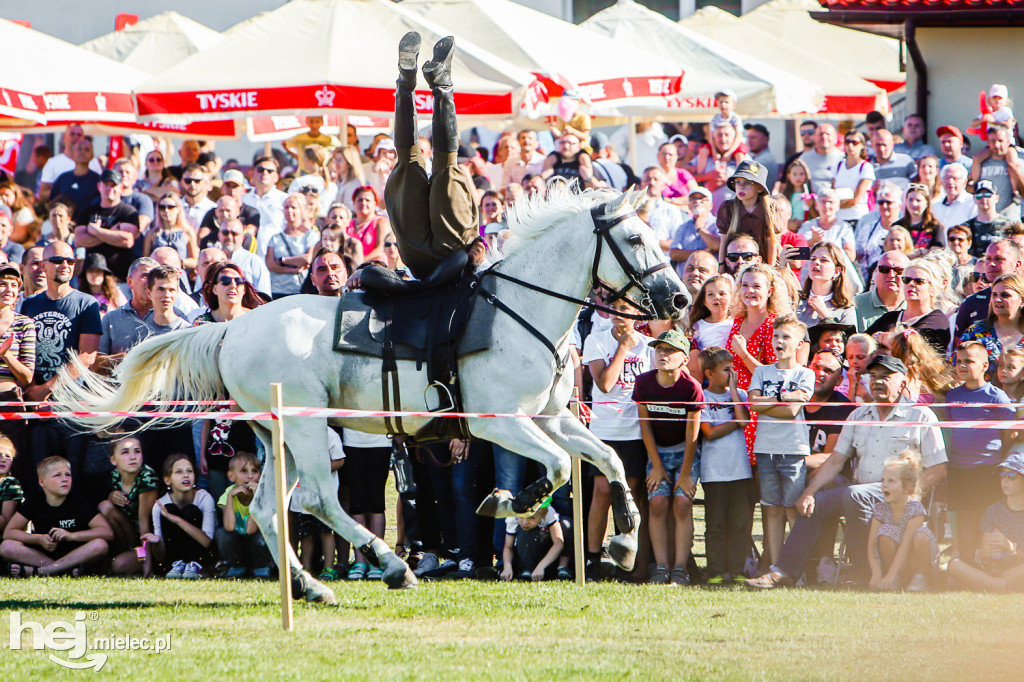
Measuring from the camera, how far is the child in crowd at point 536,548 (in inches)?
366

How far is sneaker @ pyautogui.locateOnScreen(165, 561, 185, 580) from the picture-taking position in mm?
9555

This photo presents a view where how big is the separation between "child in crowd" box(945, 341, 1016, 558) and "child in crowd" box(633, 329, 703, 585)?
166 cm

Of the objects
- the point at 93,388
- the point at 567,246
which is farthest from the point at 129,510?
the point at 567,246

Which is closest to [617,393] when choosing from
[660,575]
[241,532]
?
[660,575]

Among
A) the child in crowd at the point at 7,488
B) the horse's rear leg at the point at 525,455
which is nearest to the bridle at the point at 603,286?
the horse's rear leg at the point at 525,455

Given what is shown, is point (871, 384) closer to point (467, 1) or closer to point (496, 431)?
point (496, 431)

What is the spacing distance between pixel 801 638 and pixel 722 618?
2.15ft

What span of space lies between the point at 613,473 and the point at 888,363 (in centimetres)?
214

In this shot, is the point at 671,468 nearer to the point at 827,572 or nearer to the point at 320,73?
the point at 827,572

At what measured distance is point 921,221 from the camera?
12141mm

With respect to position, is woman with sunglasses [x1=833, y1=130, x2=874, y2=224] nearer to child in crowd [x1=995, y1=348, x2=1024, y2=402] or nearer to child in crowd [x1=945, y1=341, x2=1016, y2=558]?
child in crowd [x1=995, y1=348, x2=1024, y2=402]

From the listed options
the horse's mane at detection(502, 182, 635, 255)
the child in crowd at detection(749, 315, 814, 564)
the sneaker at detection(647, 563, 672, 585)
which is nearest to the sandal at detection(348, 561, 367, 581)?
the sneaker at detection(647, 563, 672, 585)

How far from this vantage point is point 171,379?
8.39 metres

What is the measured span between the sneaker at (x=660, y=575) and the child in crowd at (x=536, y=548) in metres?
0.59
